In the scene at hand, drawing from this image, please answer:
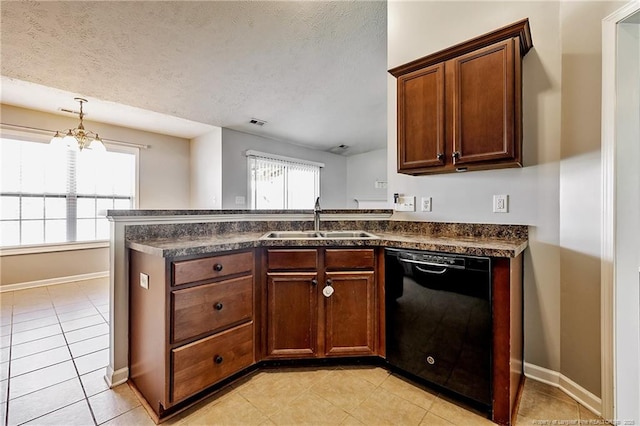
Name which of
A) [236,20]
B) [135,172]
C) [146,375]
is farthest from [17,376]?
[135,172]

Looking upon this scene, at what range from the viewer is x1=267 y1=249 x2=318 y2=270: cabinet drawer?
183 centimetres

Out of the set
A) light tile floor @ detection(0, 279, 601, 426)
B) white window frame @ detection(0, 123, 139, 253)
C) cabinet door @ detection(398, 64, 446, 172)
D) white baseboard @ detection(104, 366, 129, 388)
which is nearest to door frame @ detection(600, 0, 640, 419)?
light tile floor @ detection(0, 279, 601, 426)

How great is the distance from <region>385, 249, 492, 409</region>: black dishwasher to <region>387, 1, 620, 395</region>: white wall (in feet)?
2.14

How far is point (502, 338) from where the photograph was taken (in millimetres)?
1381

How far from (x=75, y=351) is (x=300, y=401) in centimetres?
189

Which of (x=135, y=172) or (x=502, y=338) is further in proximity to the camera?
(x=135, y=172)

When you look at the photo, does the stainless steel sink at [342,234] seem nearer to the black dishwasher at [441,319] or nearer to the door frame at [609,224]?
the black dishwasher at [441,319]

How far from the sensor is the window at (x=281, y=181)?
4.96 metres

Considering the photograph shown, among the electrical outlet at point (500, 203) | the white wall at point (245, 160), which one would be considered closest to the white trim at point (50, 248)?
the white wall at point (245, 160)

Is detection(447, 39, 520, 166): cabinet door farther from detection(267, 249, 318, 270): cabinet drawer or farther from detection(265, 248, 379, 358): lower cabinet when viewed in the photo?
detection(267, 249, 318, 270): cabinet drawer

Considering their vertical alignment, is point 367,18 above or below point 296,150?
above

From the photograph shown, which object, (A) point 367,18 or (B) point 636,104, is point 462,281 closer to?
(B) point 636,104

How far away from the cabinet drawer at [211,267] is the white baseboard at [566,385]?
77.4 inches

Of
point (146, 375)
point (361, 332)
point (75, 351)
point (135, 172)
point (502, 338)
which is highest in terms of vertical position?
point (135, 172)
